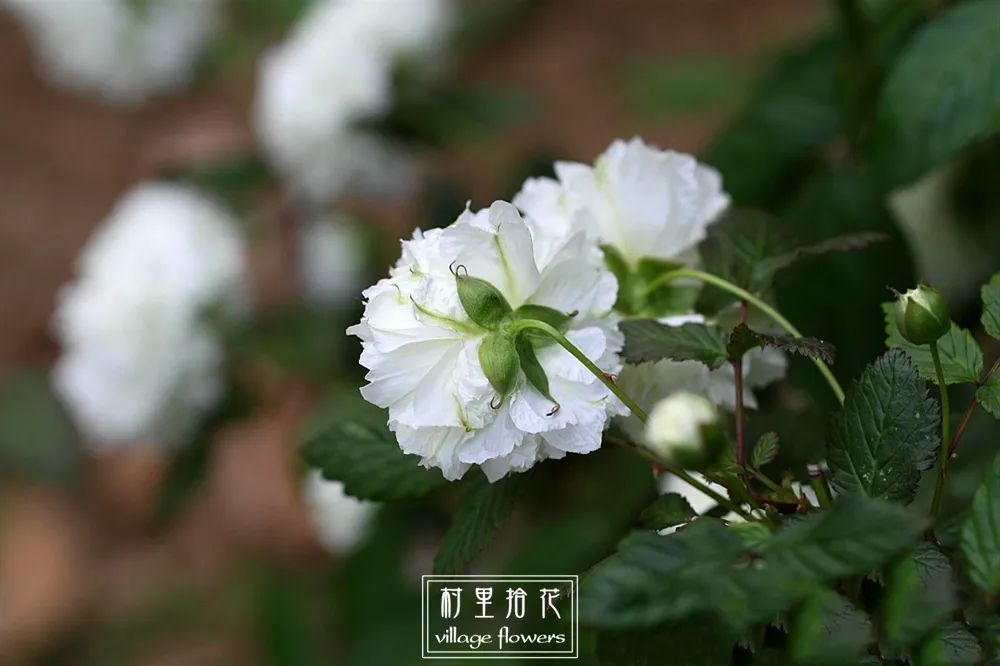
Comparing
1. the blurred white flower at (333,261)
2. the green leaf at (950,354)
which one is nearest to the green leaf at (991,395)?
the green leaf at (950,354)

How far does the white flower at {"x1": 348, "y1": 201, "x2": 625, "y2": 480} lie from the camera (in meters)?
0.37

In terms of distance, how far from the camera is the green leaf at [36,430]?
5.63 feet

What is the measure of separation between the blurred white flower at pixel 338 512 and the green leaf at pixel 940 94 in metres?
0.61

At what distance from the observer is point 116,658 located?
5.29ft

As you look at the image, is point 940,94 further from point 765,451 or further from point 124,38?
point 124,38

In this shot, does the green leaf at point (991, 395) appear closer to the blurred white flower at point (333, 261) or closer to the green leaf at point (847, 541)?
the green leaf at point (847, 541)

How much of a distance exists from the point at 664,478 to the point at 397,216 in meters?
1.36

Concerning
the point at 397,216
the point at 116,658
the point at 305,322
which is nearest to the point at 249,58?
the point at 397,216

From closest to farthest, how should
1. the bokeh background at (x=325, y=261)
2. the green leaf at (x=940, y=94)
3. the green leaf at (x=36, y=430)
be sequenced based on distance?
the green leaf at (x=940, y=94), the bokeh background at (x=325, y=261), the green leaf at (x=36, y=430)

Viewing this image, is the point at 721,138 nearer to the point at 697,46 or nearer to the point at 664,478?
the point at 664,478

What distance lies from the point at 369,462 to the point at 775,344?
0.61ft

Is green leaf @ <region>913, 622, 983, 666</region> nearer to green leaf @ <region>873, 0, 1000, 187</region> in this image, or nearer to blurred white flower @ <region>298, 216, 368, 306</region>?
green leaf @ <region>873, 0, 1000, 187</region>

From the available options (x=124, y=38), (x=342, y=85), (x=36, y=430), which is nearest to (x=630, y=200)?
(x=342, y=85)

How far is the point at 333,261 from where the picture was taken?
3.98 ft
